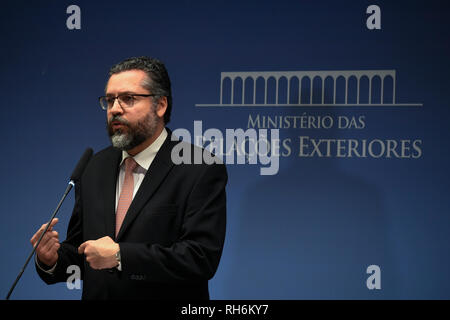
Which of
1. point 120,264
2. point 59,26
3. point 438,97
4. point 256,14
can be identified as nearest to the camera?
point 120,264

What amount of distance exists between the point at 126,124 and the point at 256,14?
1.49m

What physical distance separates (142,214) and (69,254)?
1.37ft

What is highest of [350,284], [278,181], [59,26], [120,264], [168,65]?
[59,26]

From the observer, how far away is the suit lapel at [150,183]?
193 centimetres

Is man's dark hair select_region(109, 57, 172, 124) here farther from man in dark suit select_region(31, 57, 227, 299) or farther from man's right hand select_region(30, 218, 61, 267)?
man's right hand select_region(30, 218, 61, 267)

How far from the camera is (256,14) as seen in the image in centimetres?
316

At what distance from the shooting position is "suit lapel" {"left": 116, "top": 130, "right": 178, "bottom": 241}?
1929mm

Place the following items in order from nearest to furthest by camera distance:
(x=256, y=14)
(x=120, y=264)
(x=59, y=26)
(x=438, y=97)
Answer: (x=120, y=264) → (x=438, y=97) → (x=256, y=14) → (x=59, y=26)

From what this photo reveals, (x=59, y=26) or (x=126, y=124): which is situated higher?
(x=59, y=26)

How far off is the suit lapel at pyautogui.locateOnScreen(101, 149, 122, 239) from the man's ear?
256 mm

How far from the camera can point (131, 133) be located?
80.9 inches

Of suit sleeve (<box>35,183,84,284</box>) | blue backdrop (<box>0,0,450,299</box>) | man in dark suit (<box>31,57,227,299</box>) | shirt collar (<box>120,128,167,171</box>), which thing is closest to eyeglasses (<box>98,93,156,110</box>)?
man in dark suit (<box>31,57,227,299</box>)
